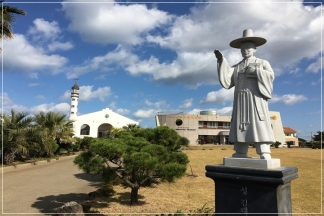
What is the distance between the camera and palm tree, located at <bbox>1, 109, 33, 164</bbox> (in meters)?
14.8

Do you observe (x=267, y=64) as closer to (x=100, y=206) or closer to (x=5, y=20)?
(x=100, y=206)

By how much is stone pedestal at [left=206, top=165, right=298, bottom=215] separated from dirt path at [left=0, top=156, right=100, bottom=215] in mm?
5364

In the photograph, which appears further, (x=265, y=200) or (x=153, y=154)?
(x=153, y=154)

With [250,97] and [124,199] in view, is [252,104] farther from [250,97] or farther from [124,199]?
[124,199]

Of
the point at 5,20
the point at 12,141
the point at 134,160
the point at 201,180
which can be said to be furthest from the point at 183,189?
the point at 12,141

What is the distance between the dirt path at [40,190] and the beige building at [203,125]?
32412 mm

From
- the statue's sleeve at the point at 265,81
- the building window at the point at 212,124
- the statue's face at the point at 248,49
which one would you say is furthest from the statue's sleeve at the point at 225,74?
the building window at the point at 212,124

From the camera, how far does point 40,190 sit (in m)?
9.44

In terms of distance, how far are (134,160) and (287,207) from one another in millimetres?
3504

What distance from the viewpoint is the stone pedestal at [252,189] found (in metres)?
3.60

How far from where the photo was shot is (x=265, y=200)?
369cm

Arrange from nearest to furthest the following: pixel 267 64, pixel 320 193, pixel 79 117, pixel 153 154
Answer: pixel 267 64 < pixel 153 154 < pixel 320 193 < pixel 79 117

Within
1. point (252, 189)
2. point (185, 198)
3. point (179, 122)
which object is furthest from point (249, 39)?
point (179, 122)

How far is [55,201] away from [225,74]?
696cm
